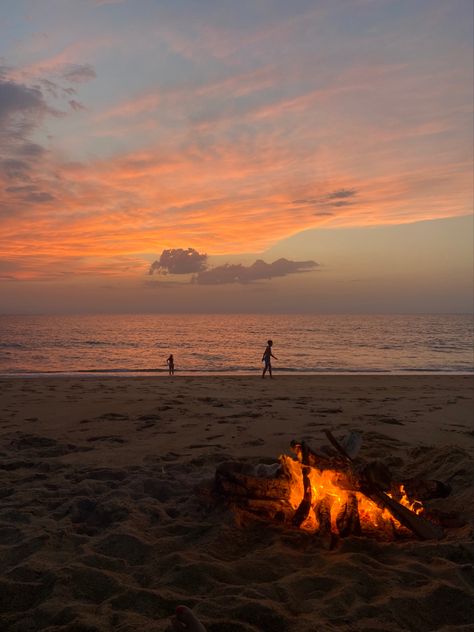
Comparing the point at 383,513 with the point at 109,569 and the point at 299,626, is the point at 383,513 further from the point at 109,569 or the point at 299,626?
the point at 109,569

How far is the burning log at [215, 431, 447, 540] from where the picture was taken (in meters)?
4.17

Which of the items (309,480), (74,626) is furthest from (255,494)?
(74,626)

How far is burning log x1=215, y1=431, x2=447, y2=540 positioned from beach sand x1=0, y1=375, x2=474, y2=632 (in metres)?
0.16

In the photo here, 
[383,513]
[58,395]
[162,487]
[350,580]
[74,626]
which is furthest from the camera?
[58,395]

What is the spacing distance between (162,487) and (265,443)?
2.55m

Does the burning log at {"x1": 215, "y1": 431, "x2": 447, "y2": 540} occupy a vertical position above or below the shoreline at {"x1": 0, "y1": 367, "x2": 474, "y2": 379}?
above

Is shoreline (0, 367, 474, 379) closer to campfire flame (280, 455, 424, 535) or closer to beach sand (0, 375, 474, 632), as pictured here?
beach sand (0, 375, 474, 632)

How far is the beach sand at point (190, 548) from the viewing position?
297 centimetres

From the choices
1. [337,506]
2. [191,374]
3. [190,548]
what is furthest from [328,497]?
[191,374]

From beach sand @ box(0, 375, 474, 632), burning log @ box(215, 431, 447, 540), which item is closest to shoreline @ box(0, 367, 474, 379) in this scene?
beach sand @ box(0, 375, 474, 632)

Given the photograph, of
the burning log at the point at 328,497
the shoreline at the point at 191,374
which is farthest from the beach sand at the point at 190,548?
the shoreline at the point at 191,374

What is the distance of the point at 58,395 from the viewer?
12961 millimetres

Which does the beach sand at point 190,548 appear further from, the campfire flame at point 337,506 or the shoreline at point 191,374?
the shoreline at point 191,374

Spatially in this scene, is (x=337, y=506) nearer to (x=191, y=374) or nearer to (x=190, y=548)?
(x=190, y=548)
